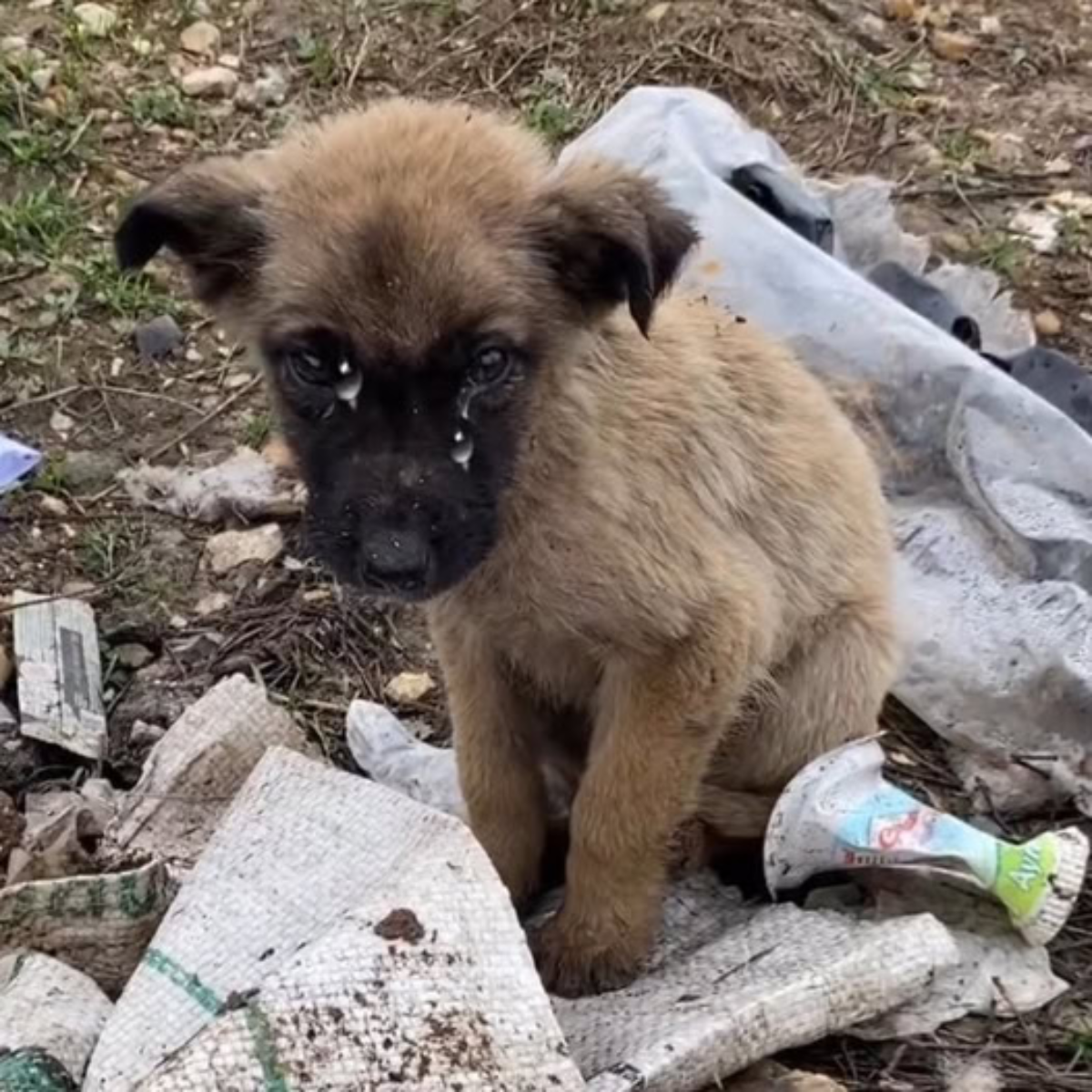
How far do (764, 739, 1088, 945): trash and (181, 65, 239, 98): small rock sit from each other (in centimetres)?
382

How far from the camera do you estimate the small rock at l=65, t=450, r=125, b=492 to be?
5.68 metres

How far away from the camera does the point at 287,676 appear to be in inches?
199

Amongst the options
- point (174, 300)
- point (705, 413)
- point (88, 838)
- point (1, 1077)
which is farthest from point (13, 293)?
point (1, 1077)

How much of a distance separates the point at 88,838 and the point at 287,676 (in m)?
0.82

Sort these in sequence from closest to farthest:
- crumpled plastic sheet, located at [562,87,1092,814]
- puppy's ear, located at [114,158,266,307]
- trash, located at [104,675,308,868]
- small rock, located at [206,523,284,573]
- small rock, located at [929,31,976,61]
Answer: puppy's ear, located at [114,158,266,307] → trash, located at [104,675,308,868] → crumpled plastic sheet, located at [562,87,1092,814] → small rock, located at [206,523,284,573] → small rock, located at [929,31,976,61]

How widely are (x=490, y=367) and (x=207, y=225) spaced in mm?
596

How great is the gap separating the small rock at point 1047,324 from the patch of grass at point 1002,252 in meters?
0.19

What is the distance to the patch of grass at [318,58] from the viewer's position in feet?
23.4

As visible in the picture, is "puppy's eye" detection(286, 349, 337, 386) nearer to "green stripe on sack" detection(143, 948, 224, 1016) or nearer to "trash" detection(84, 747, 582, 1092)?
"trash" detection(84, 747, 582, 1092)

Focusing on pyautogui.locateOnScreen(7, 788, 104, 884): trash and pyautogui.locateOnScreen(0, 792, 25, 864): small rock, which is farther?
pyautogui.locateOnScreen(0, 792, 25, 864): small rock

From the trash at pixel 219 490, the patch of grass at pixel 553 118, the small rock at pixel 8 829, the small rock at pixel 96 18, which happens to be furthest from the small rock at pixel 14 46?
the small rock at pixel 8 829

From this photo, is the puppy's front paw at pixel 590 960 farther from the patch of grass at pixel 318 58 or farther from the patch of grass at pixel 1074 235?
the patch of grass at pixel 318 58

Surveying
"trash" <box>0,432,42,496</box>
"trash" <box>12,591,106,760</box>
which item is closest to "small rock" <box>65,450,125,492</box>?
"trash" <box>0,432,42,496</box>

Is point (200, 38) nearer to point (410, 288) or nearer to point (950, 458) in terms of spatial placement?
point (950, 458)
